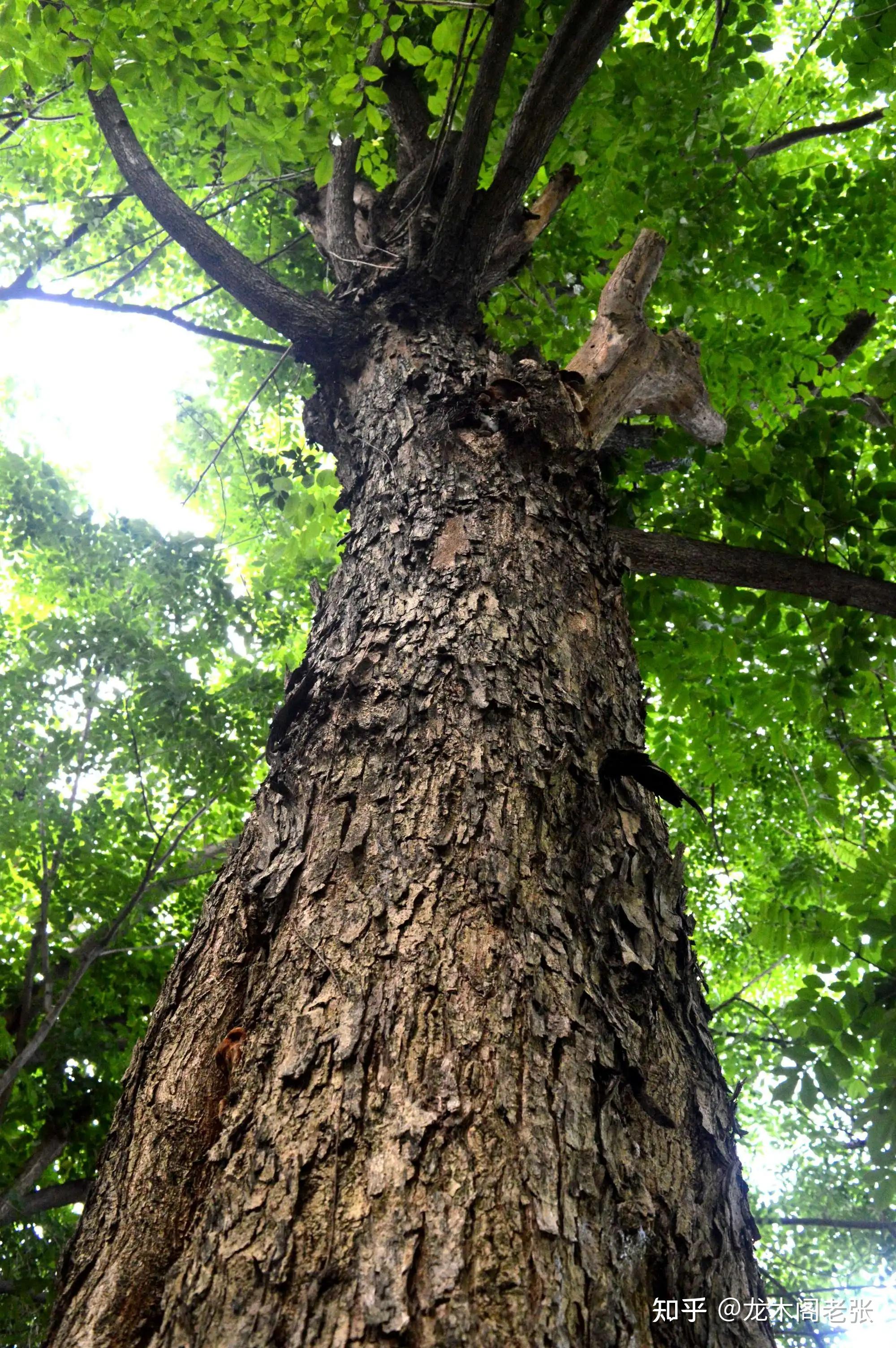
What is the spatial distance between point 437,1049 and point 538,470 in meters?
1.98

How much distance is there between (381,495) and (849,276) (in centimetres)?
386

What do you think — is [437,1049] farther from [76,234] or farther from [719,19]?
[76,234]

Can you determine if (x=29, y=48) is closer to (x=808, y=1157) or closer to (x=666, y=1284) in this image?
(x=666, y=1284)

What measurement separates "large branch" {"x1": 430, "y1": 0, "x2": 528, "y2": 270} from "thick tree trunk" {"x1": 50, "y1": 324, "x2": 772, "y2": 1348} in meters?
1.80

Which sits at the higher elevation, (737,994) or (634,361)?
(634,361)

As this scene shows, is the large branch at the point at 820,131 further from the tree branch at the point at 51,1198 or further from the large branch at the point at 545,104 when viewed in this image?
the tree branch at the point at 51,1198

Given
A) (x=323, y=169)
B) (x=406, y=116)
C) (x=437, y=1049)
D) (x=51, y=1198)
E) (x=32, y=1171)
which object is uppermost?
(x=406, y=116)

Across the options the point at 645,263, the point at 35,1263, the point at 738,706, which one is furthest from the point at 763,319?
the point at 35,1263

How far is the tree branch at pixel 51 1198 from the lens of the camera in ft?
13.6

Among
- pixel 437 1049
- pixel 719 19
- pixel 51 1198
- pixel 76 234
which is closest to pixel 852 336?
pixel 719 19

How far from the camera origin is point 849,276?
15.8 ft

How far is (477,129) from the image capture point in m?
2.92

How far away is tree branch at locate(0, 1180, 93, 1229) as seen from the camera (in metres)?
4.16

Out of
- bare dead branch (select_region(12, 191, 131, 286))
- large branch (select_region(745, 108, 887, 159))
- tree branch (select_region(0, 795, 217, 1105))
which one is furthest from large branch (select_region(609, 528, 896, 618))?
large branch (select_region(745, 108, 887, 159))
